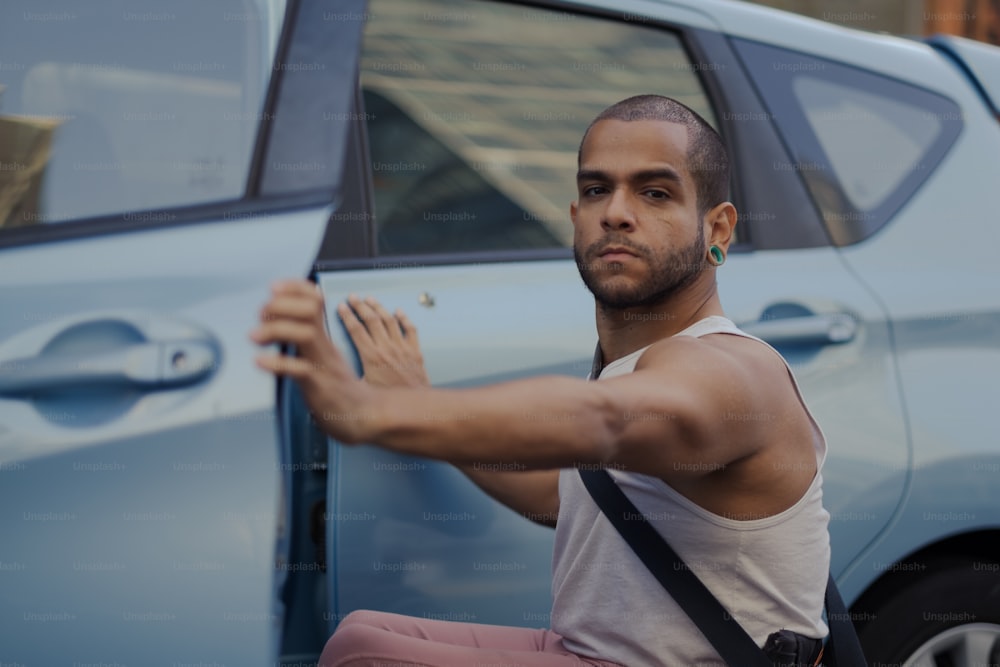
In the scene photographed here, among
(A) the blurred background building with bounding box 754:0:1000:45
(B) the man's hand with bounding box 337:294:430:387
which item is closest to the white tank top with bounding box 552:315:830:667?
(B) the man's hand with bounding box 337:294:430:387

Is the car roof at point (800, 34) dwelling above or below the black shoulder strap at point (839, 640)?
above

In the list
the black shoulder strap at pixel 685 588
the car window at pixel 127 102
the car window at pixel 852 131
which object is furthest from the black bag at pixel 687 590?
the car window at pixel 852 131

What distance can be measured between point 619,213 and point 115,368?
0.76m

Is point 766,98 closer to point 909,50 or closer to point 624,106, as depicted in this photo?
point 909,50

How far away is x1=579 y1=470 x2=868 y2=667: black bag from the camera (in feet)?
4.99

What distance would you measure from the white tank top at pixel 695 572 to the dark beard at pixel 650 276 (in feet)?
0.24

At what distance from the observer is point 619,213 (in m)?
1.66

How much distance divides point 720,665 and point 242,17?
1278mm

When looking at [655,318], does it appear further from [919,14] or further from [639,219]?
[919,14]

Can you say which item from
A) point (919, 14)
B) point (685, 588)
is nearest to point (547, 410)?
point (685, 588)

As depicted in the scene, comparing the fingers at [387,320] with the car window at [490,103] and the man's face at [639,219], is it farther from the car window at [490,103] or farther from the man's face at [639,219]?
the man's face at [639,219]

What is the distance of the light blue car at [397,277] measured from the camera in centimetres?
166

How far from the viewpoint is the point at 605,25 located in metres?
2.30

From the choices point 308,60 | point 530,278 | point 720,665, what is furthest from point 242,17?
point 720,665
